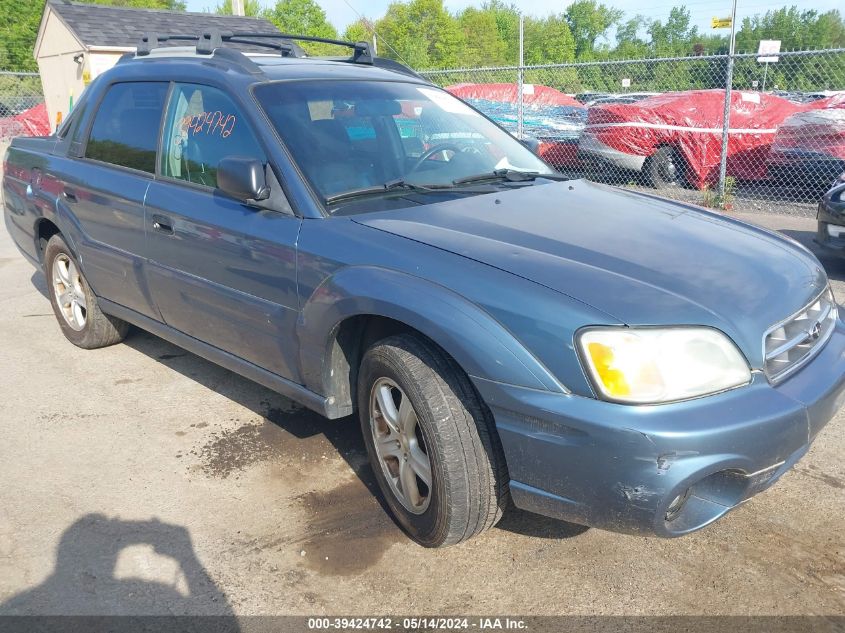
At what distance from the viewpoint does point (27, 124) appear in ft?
63.4

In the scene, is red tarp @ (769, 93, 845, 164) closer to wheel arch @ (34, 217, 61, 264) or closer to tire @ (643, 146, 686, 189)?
tire @ (643, 146, 686, 189)

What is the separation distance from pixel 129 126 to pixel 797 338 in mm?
3542

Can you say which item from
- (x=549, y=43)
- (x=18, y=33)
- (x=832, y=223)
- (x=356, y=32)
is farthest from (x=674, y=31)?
(x=832, y=223)

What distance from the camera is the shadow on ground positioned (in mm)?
2602

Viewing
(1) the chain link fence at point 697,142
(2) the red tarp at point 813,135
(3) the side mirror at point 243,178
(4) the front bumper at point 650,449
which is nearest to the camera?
(4) the front bumper at point 650,449

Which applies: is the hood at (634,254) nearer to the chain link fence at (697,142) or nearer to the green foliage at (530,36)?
the chain link fence at (697,142)

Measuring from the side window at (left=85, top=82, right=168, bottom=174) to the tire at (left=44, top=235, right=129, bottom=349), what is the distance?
781mm

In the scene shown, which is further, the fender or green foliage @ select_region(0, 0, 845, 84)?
green foliage @ select_region(0, 0, 845, 84)

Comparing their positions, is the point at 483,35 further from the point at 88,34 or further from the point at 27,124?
the point at 88,34

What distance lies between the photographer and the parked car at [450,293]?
7.61ft

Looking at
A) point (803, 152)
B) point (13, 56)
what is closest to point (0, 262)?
point (803, 152)

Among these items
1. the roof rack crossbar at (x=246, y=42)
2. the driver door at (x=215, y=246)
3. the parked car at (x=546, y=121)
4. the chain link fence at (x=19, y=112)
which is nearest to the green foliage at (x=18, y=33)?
the chain link fence at (x=19, y=112)

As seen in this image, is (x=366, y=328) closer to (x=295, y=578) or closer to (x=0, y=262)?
(x=295, y=578)

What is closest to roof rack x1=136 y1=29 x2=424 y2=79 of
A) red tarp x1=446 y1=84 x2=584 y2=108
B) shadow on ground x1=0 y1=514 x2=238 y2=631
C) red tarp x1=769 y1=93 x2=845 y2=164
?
shadow on ground x1=0 y1=514 x2=238 y2=631
